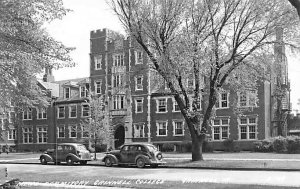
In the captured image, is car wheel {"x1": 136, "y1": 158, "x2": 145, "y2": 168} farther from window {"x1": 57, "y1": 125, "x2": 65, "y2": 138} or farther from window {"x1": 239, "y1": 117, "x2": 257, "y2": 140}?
window {"x1": 57, "y1": 125, "x2": 65, "y2": 138}

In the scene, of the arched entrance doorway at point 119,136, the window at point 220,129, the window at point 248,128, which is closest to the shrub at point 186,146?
the window at point 220,129

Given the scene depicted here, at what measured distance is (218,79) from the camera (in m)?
30.8

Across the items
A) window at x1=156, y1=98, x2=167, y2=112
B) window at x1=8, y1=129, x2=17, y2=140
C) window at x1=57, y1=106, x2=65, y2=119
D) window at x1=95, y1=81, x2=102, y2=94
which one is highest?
window at x1=95, y1=81, x2=102, y2=94

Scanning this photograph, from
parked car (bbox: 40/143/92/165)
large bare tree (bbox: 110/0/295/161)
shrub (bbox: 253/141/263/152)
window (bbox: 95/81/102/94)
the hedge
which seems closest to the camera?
large bare tree (bbox: 110/0/295/161)

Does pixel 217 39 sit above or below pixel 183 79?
above

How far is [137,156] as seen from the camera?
29.6 meters

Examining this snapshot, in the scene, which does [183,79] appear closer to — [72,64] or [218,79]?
[218,79]

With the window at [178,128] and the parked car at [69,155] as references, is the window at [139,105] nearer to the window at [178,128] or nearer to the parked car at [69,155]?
the window at [178,128]

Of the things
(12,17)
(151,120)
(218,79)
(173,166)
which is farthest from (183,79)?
(151,120)

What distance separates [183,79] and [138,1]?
6235 millimetres

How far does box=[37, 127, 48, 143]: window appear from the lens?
6654cm

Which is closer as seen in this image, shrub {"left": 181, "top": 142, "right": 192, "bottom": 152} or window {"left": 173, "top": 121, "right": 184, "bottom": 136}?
shrub {"left": 181, "top": 142, "right": 192, "bottom": 152}

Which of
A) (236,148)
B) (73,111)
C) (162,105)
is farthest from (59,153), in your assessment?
(73,111)

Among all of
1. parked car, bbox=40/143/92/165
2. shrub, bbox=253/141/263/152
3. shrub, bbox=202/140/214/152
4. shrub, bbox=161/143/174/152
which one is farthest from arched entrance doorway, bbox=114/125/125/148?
parked car, bbox=40/143/92/165
